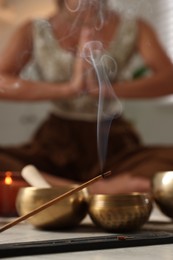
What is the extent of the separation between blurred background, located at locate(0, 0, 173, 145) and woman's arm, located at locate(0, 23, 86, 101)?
0.86 ft

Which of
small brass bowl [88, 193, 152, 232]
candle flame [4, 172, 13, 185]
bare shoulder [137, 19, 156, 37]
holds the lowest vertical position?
small brass bowl [88, 193, 152, 232]

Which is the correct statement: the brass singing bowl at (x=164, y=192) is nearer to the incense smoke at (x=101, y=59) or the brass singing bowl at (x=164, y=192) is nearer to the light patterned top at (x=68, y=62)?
the incense smoke at (x=101, y=59)

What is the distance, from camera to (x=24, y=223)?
77cm

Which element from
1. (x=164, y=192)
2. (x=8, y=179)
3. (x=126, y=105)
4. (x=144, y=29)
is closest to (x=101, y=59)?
(x=8, y=179)

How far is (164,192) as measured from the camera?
690mm

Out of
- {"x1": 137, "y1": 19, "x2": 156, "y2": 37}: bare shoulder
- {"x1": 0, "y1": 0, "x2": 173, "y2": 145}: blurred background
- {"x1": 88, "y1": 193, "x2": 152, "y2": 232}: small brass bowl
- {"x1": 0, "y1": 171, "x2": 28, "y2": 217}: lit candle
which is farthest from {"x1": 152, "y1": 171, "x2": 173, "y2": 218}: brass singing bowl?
{"x1": 0, "y1": 0, "x2": 173, "y2": 145}: blurred background

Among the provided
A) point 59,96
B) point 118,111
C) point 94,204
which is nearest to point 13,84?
point 59,96

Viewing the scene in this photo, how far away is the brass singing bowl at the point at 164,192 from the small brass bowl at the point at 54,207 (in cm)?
10

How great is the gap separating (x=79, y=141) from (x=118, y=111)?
257mm

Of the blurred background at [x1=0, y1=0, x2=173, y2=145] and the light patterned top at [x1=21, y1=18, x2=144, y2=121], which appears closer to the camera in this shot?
the light patterned top at [x1=21, y1=18, x2=144, y2=121]

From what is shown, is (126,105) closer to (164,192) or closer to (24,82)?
(24,82)

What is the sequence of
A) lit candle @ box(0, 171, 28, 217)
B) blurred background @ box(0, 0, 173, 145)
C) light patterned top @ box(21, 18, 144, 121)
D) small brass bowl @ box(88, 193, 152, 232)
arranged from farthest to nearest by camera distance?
1. blurred background @ box(0, 0, 173, 145)
2. light patterned top @ box(21, 18, 144, 121)
3. lit candle @ box(0, 171, 28, 217)
4. small brass bowl @ box(88, 193, 152, 232)

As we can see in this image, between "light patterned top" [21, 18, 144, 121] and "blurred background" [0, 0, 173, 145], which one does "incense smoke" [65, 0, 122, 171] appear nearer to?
"light patterned top" [21, 18, 144, 121]

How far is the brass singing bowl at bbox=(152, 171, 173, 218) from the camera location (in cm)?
69
